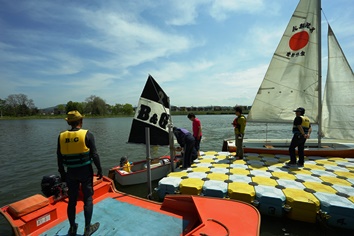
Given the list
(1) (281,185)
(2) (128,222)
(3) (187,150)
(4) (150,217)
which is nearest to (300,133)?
(1) (281,185)

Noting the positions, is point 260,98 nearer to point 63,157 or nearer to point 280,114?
point 280,114

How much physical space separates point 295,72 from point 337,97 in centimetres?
211

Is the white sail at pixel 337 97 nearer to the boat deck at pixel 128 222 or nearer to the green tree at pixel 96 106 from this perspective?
the boat deck at pixel 128 222

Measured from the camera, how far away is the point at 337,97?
320 inches

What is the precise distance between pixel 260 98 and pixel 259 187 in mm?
5804

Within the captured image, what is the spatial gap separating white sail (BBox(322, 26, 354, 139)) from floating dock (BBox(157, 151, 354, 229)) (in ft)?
5.02

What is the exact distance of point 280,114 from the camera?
9.25 m

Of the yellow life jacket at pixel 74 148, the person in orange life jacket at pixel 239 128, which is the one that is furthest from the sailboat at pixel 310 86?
the yellow life jacket at pixel 74 148

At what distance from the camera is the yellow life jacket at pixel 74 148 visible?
3.21 metres

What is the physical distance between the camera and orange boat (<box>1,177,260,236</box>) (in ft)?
10.3

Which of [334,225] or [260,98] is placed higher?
[260,98]

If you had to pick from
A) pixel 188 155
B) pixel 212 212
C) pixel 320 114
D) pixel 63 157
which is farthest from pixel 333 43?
pixel 63 157

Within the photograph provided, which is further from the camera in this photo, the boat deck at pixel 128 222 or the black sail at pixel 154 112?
the black sail at pixel 154 112

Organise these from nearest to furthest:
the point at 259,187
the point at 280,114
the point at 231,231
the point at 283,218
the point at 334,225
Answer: the point at 231,231, the point at 334,225, the point at 283,218, the point at 259,187, the point at 280,114
